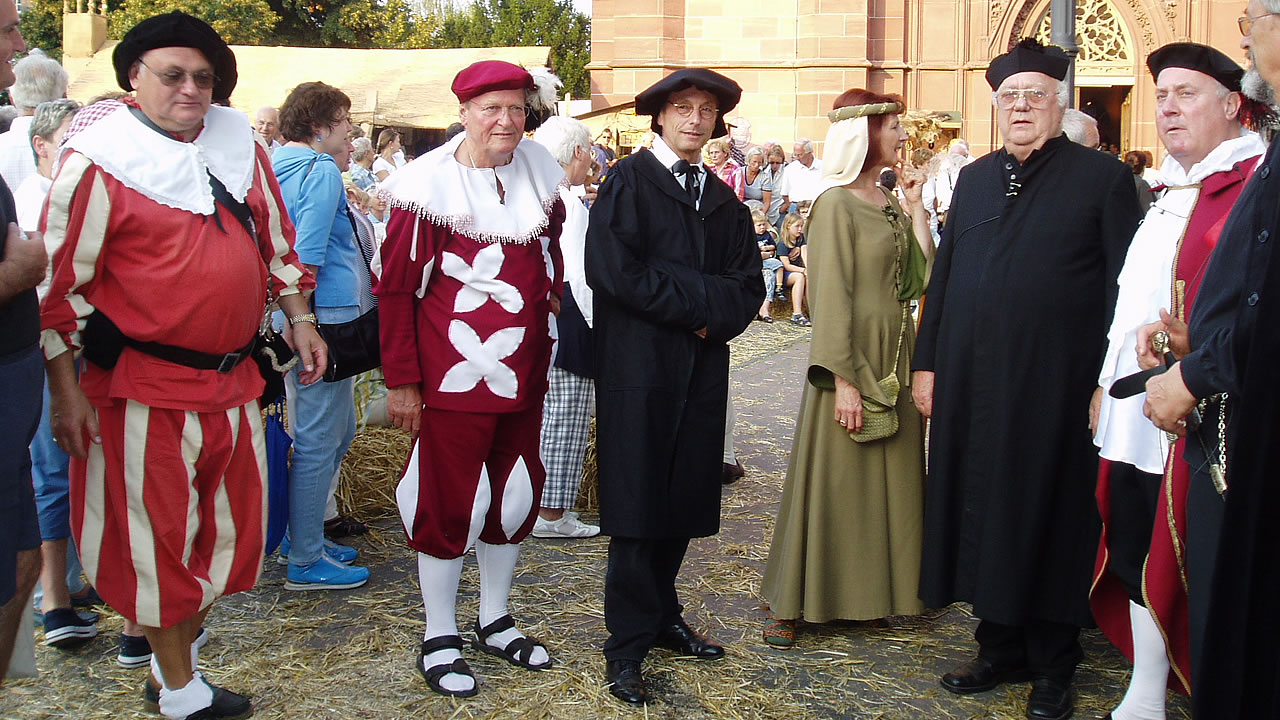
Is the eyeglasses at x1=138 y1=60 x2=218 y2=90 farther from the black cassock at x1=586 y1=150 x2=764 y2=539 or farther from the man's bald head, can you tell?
the man's bald head

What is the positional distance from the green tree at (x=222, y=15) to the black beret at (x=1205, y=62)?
88.9 feet

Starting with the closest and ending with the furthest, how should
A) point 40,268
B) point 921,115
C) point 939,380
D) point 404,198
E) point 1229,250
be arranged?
point 1229,250
point 40,268
point 404,198
point 939,380
point 921,115

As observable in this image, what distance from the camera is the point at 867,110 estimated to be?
4168 mm

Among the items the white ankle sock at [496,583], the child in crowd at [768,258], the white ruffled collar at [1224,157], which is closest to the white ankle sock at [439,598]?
the white ankle sock at [496,583]

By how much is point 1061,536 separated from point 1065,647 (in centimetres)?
38

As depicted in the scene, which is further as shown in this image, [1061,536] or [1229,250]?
[1061,536]

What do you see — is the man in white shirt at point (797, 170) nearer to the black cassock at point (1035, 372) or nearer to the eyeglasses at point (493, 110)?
the black cassock at point (1035, 372)

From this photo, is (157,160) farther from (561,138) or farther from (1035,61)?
(1035,61)

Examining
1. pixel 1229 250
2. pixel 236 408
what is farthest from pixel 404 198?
pixel 1229 250

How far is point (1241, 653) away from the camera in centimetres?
224

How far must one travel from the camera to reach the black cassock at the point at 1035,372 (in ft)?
12.3

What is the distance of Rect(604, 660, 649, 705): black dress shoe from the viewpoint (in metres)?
3.75

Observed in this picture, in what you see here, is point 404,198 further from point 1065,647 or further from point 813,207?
point 1065,647

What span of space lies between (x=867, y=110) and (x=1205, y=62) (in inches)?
44.8
